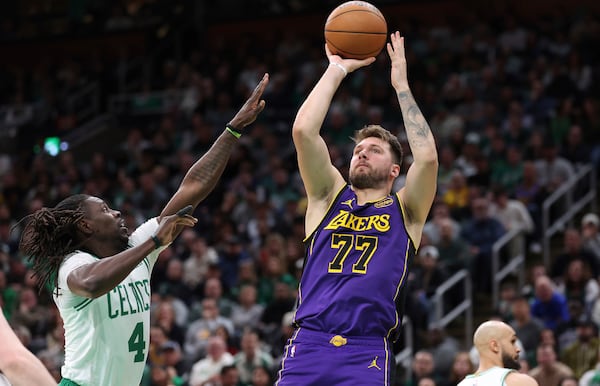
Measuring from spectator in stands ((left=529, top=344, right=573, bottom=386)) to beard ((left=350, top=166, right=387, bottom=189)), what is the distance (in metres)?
5.07

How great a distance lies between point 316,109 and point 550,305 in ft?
21.8

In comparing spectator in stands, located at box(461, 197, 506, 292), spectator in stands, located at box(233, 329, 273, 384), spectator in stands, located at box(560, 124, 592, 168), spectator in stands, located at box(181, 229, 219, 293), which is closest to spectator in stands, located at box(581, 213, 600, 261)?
spectator in stands, located at box(461, 197, 506, 292)

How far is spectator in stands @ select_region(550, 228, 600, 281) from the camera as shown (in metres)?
12.1

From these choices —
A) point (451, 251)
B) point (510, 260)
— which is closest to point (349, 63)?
point (451, 251)

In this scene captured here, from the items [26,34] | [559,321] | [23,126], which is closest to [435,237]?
[559,321]

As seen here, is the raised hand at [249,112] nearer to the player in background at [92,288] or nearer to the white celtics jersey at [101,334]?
the player in background at [92,288]

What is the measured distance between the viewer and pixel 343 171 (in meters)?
14.4

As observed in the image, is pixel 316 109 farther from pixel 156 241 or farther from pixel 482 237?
pixel 482 237

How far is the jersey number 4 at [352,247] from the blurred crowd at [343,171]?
4934 mm

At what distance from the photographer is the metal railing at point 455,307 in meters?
12.4

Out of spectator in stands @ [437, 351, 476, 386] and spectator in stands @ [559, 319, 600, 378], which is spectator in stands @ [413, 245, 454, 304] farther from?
spectator in stands @ [559, 319, 600, 378]

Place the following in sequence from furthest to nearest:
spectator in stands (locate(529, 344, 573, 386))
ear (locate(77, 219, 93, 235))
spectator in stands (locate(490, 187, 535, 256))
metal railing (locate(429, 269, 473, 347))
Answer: spectator in stands (locate(490, 187, 535, 256)), metal railing (locate(429, 269, 473, 347)), spectator in stands (locate(529, 344, 573, 386)), ear (locate(77, 219, 93, 235))

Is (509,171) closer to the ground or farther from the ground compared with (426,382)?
farther from the ground

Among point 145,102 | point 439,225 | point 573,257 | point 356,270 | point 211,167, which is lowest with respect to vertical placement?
point 356,270
